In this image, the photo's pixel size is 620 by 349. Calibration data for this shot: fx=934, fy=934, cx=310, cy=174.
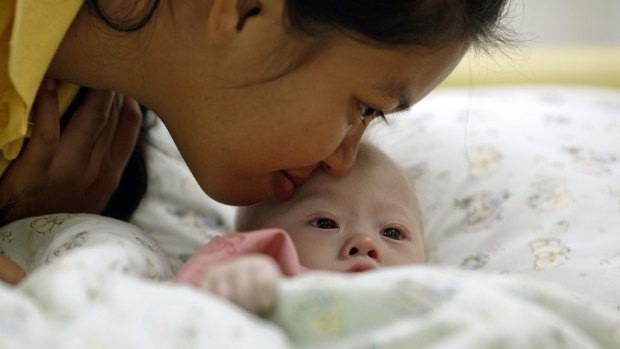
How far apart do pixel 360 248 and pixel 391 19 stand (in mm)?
259

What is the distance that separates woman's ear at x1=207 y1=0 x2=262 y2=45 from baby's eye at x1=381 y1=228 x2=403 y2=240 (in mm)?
305

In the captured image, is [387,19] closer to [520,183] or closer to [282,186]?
[282,186]

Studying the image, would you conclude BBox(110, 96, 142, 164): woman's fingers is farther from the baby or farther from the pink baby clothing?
the pink baby clothing

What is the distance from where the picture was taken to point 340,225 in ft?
3.56

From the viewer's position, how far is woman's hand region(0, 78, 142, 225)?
1.17m

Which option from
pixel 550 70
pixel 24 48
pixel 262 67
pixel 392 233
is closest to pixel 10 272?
pixel 24 48

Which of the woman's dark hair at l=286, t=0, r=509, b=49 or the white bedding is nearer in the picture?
the white bedding

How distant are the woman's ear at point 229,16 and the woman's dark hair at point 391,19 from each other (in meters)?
0.05

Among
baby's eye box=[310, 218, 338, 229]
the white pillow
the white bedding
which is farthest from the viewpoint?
the white pillow

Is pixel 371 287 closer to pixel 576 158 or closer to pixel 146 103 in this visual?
pixel 146 103

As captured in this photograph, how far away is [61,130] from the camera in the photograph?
4.07 ft

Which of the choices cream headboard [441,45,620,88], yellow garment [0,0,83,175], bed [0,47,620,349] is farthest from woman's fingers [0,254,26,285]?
cream headboard [441,45,620,88]

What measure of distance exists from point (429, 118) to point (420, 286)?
90 centimetres

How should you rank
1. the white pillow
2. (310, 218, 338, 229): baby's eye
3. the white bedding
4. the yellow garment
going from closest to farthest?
the white bedding
the yellow garment
(310, 218, 338, 229): baby's eye
the white pillow
